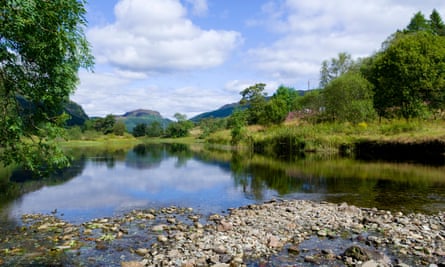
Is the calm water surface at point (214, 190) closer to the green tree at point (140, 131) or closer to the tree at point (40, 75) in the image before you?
the tree at point (40, 75)

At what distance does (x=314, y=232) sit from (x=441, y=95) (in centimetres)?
4197

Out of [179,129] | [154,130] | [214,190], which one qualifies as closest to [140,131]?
[154,130]

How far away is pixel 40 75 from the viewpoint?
324 inches

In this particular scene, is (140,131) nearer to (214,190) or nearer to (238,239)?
(214,190)

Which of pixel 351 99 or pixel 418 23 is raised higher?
pixel 418 23

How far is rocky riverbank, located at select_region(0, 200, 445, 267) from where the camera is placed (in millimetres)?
8734

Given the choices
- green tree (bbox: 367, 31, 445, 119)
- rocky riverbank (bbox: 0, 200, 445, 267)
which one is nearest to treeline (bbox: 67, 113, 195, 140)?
green tree (bbox: 367, 31, 445, 119)

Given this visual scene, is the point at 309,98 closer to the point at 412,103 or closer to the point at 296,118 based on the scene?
the point at 296,118

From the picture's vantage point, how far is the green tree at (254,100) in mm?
88750

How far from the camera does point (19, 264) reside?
28.0 ft

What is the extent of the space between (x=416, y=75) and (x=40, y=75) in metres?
46.7

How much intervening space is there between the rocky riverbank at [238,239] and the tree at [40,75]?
3099mm

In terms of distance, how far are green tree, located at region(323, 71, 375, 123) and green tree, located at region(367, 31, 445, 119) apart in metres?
3.75

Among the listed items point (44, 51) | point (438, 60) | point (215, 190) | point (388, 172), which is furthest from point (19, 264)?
point (438, 60)
